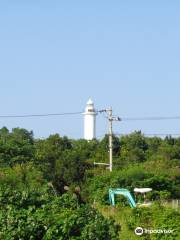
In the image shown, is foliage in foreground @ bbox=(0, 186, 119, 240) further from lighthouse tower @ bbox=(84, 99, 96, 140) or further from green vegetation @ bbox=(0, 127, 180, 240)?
lighthouse tower @ bbox=(84, 99, 96, 140)

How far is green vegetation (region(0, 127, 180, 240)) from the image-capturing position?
44.7 ft

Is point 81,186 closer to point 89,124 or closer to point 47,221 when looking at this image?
point 47,221

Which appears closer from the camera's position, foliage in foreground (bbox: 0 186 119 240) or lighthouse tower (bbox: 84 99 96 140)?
foliage in foreground (bbox: 0 186 119 240)

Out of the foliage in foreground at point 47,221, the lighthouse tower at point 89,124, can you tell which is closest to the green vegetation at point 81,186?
the foliage in foreground at point 47,221

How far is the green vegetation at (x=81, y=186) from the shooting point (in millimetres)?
13609

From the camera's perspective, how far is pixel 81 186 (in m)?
41.9

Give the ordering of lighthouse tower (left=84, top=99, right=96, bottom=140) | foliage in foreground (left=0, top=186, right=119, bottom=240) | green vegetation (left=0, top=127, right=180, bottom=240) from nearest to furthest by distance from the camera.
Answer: foliage in foreground (left=0, top=186, right=119, bottom=240) < green vegetation (left=0, top=127, right=180, bottom=240) < lighthouse tower (left=84, top=99, right=96, bottom=140)

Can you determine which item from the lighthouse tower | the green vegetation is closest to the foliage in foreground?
the green vegetation

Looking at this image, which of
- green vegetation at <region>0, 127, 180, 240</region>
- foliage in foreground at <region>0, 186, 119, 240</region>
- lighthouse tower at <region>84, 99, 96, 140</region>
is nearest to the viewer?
foliage in foreground at <region>0, 186, 119, 240</region>

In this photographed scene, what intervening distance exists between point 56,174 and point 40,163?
7.55 feet

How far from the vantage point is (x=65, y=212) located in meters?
13.9

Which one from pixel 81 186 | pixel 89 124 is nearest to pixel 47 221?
pixel 81 186

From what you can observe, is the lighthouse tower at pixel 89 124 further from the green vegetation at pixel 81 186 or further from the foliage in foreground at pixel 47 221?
the foliage in foreground at pixel 47 221

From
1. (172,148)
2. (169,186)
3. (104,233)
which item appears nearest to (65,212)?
(104,233)
